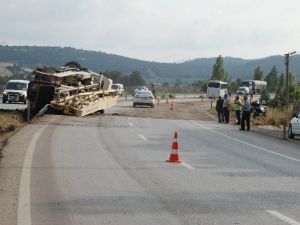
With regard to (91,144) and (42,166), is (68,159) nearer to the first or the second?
(42,166)

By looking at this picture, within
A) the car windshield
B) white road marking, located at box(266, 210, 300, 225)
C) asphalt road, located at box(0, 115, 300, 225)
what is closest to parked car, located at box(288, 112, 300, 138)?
asphalt road, located at box(0, 115, 300, 225)

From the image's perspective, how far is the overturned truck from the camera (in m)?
32.1

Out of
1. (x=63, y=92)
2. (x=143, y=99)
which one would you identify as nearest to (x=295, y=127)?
(x=63, y=92)

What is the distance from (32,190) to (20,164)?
3361 millimetres

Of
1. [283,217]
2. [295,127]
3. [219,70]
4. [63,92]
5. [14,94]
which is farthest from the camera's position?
[219,70]

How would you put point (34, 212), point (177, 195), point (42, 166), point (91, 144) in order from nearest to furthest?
1. point (34, 212)
2. point (177, 195)
3. point (42, 166)
4. point (91, 144)

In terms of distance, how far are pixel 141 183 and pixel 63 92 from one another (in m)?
21.0

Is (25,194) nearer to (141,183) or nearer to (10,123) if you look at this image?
(141,183)

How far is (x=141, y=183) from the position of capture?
11.8 meters

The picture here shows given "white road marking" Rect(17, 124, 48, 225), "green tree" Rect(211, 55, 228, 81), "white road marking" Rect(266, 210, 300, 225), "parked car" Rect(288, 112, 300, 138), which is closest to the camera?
"white road marking" Rect(17, 124, 48, 225)

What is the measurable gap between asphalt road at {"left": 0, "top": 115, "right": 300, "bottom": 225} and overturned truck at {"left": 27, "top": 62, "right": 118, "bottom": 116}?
10657 millimetres

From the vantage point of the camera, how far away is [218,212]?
357 inches

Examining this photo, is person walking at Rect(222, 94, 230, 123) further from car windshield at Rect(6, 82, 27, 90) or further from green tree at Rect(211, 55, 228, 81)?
green tree at Rect(211, 55, 228, 81)

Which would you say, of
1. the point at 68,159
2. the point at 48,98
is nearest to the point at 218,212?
the point at 68,159
